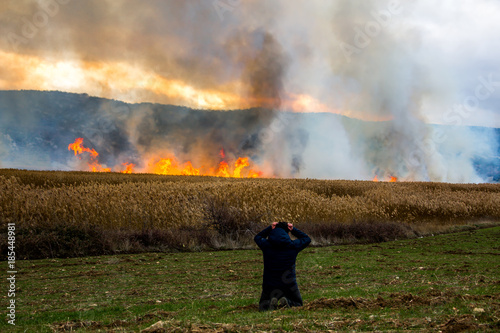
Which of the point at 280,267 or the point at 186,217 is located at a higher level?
the point at 186,217

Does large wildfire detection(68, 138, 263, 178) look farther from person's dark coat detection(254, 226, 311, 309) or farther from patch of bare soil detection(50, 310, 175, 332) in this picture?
patch of bare soil detection(50, 310, 175, 332)

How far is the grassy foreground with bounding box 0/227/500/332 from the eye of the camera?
6598 millimetres

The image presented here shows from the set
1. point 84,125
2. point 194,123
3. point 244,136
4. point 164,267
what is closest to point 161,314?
point 164,267

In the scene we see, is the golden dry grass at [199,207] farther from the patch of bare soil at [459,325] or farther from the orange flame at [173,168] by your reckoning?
the orange flame at [173,168]

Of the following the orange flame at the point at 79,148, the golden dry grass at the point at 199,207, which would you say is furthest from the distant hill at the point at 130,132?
the golden dry grass at the point at 199,207

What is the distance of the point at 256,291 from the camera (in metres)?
11.7

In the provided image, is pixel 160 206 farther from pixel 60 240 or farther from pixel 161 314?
pixel 161 314

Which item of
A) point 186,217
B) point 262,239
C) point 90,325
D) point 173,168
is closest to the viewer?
point 90,325

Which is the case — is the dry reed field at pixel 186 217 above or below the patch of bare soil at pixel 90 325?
above

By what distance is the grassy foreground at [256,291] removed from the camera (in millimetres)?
6598

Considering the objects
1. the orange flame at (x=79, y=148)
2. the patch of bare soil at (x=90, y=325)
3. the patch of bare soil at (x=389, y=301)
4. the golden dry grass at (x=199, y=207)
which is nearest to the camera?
the patch of bare soil at (x=90, y=325)

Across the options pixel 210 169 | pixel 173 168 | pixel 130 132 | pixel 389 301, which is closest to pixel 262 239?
pixel 389 301

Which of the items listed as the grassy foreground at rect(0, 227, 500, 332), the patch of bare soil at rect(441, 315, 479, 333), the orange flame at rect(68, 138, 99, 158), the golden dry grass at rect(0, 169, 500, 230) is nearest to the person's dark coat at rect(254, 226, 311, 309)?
the grassy foreground at rect(0, 227, 500, 332)

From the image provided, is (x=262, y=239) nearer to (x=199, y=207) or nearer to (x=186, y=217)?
(x=186, y=217)
